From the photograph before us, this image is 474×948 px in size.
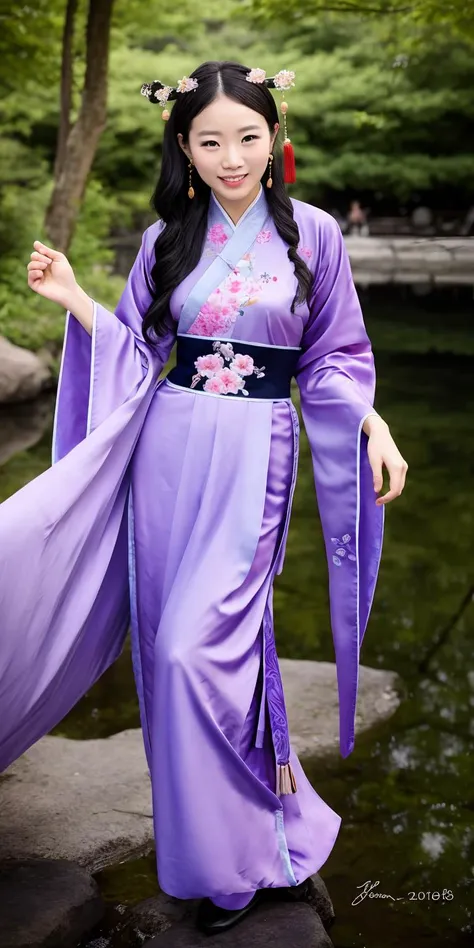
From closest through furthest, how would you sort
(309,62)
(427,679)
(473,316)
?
(427,679)
(473,316)
(309,62)

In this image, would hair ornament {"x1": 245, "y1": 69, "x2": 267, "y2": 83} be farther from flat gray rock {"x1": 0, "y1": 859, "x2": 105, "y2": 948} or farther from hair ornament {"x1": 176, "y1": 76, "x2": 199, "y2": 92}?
flat gray rock {"x1": 0, "y1": 859, "x2": 105, "y2": 948}

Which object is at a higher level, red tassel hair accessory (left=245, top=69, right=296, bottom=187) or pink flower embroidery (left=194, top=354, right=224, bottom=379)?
red tassel hair accessory (left=245, top=69, right=296, bottom=187)

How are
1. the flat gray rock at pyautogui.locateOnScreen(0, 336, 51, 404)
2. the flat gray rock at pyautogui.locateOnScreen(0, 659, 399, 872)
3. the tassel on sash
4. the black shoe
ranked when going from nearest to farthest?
the black shoe → the tassel on sash → the flat gray rock at pyautogui.locateOnScreen(0, 659, 399, 872) → the flat gray rock at pyautogui.locateOnScreen(0, 336, 51, 404)

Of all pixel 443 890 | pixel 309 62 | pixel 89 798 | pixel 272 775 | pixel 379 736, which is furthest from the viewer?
pixel 309 62

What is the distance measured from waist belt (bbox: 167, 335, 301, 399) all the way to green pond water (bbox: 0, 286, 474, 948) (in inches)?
45.8

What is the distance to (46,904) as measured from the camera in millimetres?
2414

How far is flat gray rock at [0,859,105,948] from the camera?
2322 mm

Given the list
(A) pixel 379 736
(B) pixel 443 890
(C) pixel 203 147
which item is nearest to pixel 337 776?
(A) pixel 379 736

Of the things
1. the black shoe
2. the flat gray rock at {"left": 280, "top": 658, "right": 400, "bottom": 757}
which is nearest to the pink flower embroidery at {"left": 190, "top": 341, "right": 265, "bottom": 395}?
the black shoe

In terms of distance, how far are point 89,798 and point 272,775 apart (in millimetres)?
734

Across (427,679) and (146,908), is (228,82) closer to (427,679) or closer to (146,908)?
(146,908)

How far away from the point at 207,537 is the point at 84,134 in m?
7.86

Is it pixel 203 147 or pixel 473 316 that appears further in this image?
pixel 473 316

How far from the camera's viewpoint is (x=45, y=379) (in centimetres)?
944
